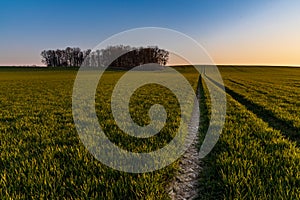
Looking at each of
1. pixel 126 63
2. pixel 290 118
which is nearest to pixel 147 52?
pixel 126 63

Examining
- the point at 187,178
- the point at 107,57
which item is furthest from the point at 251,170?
the point at 107,57

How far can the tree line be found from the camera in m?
108

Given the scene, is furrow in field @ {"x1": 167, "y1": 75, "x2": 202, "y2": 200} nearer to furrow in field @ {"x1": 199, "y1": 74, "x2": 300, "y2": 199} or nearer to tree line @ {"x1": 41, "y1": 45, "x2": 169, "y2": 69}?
furrow in field @ {"x1": 199, "y1": 74, "x2": 300, "y2": 199}

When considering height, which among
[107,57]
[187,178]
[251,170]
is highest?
[107,57]

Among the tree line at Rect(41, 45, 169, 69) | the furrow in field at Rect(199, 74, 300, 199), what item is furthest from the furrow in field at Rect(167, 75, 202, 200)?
the tree line at Rect(41, 45, 169, 69)

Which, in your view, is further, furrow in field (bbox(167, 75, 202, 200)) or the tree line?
the tree line

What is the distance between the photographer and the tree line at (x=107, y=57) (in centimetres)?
10806

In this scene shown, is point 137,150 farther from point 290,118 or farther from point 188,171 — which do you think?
point 290,118

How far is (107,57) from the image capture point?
404 ft

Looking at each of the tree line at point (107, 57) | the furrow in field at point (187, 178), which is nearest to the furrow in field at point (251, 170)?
the furrow in field at point (187, 178)

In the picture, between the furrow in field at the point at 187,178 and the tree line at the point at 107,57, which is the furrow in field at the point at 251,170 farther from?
the tree line at the point at 107,57

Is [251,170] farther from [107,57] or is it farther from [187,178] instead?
[107,57]

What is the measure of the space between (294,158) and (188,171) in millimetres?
2374

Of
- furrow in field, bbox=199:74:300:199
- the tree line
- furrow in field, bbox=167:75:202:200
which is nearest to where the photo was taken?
furrow in field, bbox=199:74:300:199
